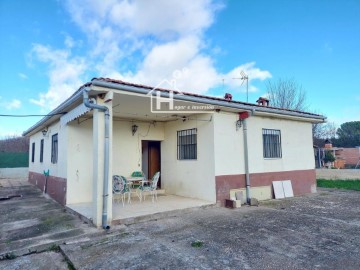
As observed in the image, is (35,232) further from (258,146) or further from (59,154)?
(258,146)

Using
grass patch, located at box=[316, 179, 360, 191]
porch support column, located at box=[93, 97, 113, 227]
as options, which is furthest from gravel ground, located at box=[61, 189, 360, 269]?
grass patch, located at box=[316, 179, 360, 191]

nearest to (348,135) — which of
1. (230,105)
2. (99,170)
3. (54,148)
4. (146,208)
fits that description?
(230,105)

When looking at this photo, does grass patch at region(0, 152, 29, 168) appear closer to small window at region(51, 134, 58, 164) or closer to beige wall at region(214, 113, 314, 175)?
small window at region(51, 134, 58, 164)

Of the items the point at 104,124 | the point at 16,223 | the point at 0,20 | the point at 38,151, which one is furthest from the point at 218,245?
the point at 38,151

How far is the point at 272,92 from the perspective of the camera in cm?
3106

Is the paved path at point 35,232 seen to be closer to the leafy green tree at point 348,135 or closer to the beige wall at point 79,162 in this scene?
the beige wall at point 79,162

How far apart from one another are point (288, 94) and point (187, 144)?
78.8ft

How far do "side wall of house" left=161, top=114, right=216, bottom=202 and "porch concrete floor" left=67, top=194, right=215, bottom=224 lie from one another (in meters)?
0.54

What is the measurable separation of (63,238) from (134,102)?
4667 mm

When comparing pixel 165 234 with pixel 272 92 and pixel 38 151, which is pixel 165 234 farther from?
pixel 272 92

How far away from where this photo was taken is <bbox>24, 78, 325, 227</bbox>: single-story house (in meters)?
7.20

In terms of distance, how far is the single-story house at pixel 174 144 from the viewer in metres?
7.20

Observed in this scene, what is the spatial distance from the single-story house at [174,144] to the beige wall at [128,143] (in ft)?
0.16

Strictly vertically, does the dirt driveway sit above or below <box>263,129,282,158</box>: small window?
below
